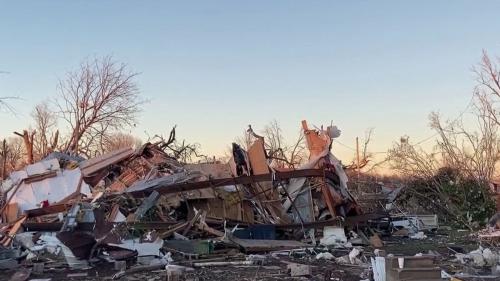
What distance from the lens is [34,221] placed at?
11773mm

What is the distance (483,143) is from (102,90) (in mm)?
26678

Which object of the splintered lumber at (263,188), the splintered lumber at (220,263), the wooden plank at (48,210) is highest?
the splintered lumber at (263,188)

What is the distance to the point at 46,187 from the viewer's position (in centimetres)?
1367

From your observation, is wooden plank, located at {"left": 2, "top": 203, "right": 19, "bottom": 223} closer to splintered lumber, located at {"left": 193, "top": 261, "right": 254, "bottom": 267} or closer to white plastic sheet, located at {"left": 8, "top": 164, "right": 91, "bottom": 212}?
white plastic sheet, located at {"left": 8, "top": 164, "right": 91, "bottom": 212}

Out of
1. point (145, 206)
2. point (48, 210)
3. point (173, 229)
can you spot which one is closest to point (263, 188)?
point (173, 229)

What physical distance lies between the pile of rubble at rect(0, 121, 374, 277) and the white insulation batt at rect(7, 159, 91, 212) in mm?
26

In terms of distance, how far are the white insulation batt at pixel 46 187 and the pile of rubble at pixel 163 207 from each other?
0.09 ft

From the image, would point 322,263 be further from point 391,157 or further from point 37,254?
point 391,157

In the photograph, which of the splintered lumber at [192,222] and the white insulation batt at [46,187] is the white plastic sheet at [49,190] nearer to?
the white insulation batt at [46,187]

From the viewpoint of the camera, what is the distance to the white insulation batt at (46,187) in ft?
44.1

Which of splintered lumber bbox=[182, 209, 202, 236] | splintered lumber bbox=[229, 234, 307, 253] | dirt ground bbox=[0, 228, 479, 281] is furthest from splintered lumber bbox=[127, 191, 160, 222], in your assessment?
dirt ground bbox=[0, 228, 479, 281]

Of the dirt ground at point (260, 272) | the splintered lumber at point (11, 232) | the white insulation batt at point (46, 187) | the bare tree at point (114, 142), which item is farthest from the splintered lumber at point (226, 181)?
the bare tree at point (114, 142)

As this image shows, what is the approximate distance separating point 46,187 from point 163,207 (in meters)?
3.77

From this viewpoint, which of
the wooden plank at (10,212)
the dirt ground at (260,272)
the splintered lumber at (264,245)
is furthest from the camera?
the wooden plank at (10,212)
